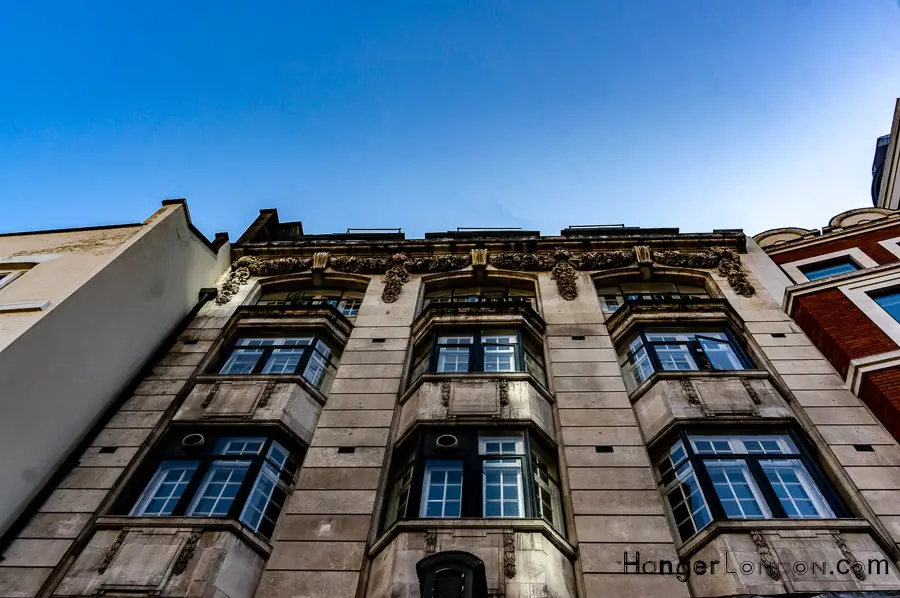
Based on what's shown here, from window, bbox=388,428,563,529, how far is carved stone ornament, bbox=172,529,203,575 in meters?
3.67

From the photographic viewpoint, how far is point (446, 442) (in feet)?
44.2

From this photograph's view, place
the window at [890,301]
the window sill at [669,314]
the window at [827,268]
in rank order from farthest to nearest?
the window at [827,268]
the window sill at [669,314]
the window at [890,301]

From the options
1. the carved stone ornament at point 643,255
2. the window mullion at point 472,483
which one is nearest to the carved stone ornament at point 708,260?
the carved stone ornament at point 643,255

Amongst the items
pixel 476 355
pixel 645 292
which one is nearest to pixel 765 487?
pixel 476 355

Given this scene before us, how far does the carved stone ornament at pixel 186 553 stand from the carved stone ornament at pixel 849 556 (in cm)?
1150

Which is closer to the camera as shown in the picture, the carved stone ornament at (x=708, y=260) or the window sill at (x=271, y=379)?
the window sill at (x=271, y=379)

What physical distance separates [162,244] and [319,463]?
9.99 m

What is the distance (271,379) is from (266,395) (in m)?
0.66

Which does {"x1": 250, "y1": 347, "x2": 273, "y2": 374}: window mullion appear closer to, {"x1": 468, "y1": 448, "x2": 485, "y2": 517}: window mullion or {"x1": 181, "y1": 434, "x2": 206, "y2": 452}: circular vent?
{"x1": 181, "y1": 434, "x2": 206, "y2": 452}: circular vent

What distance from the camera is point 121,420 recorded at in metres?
15.1

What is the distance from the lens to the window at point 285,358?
55.3 ft

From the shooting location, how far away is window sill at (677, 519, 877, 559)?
10.9 meters

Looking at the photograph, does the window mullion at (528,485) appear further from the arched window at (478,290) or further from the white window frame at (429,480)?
the arched window at (478,290)

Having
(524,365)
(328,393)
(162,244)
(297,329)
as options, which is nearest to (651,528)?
(524,365)
